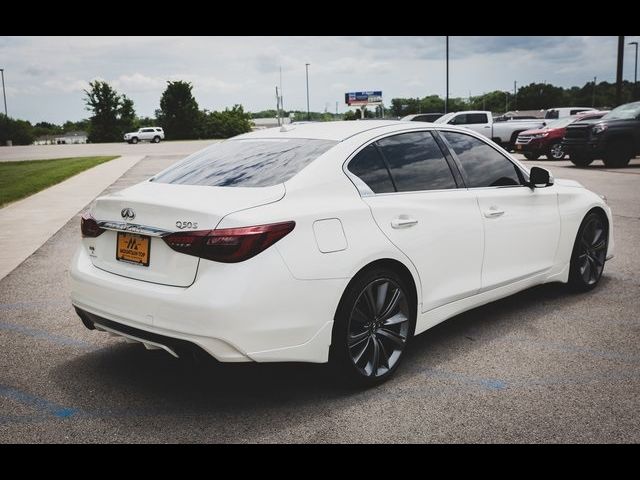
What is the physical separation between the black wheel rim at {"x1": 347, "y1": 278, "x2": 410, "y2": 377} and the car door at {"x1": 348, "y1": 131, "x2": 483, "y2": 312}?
0.24m

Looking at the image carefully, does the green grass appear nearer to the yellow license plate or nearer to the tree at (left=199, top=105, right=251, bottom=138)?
the yellow license plate

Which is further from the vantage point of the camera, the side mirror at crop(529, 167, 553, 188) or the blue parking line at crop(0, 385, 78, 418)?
the side mirror at crop(529, 167, 553, 188)

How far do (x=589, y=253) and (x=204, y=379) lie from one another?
379cm

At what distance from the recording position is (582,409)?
11.3ft

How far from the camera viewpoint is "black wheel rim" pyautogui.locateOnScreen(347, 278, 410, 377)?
364cm

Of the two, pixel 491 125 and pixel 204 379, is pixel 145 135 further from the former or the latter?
pixel 204 379

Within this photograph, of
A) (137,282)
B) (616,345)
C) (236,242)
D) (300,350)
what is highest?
(236,242)

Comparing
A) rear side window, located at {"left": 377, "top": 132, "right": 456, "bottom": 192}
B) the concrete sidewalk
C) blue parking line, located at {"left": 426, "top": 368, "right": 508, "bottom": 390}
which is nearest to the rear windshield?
rear side window, located at {"left": 377, "top": 132, "right": 456, "bottom": 192}

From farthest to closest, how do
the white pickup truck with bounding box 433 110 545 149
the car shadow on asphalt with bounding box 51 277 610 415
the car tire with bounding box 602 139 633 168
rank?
1. the white pickup truck with bounding box 433 110 545 149
2. the car tire with bounding box 602 139 633 168
3. the car shadow on asphalt with bounding box 51 277 610 415

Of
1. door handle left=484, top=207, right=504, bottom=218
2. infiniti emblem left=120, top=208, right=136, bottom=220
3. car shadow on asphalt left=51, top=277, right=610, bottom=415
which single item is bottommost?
car shadow on asphalt left=51, top=277, right=610, bottom=415
